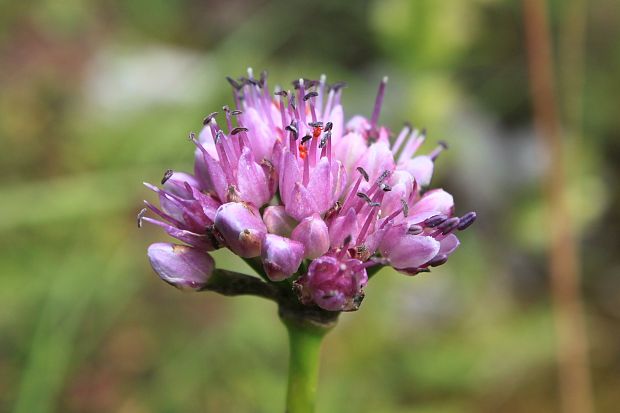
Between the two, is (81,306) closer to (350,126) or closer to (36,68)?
(350,126)

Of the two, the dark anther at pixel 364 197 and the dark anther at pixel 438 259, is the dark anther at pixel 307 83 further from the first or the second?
the dark anther at pixel 438 259

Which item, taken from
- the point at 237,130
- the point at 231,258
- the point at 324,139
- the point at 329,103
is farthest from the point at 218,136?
the point at 231,258

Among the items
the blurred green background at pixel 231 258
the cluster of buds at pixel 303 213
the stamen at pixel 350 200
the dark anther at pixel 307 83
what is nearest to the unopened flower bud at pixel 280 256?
the cluster of buds at pixel 303 213

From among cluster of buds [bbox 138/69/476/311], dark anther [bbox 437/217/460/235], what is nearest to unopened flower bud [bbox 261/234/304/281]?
cluster of buds [bbox 138/69/476/311]

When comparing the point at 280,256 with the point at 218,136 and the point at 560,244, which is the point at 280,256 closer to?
the point at 218,136

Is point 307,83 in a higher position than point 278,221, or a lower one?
higher

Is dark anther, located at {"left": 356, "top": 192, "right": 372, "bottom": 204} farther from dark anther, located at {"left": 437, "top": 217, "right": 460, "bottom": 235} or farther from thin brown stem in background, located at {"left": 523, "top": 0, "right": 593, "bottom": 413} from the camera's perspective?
thin brown stem in background, located at {"left": 523, "top": 0, "right": 593, "bottom": 413}

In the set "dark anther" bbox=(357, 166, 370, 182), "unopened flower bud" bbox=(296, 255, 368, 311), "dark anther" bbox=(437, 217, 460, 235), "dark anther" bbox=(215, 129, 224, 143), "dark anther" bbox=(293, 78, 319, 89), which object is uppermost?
"dark anther" bbox=(293, 78, 319, 89)
